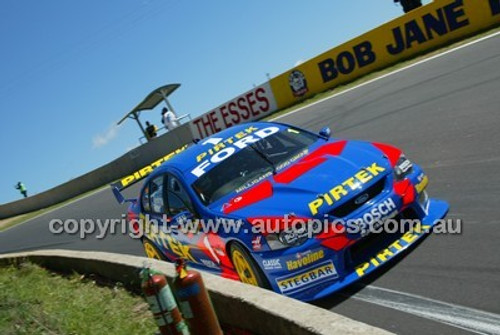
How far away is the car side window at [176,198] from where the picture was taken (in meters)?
6.31

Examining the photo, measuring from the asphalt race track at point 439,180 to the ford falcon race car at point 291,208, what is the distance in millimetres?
268

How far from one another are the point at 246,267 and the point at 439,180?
9.64ft

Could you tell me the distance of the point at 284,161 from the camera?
6234mm

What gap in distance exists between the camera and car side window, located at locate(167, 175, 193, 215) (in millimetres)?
6312

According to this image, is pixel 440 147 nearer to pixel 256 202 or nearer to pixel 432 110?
pixel 432 110

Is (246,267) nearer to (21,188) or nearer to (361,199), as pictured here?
(361,199)

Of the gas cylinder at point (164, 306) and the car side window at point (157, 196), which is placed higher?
the car side window at point (157, 196)

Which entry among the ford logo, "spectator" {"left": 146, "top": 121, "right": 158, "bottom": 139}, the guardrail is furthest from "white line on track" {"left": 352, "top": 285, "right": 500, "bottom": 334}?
"spectator" {"left": 146, "top": 121, "right": 158, "bottom": 139}

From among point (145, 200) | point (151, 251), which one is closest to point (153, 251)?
point (151, 251)

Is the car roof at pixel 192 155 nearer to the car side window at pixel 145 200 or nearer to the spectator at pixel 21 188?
the car side window at pixel 145 200

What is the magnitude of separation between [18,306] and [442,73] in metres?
10.6

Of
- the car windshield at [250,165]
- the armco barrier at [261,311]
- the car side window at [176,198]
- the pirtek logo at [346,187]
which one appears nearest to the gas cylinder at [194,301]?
the armco barrier at [261,311]

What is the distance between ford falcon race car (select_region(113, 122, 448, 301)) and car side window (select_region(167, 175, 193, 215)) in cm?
1

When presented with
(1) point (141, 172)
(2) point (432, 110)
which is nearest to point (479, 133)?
(2) point (432, 110)
